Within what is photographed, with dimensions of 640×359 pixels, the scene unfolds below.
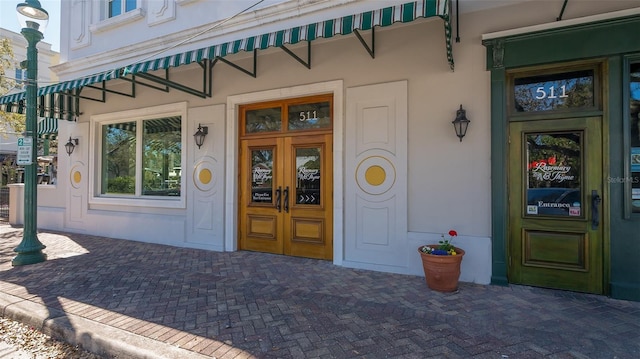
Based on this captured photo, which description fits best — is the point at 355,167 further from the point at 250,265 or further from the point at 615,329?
the point at 615,329

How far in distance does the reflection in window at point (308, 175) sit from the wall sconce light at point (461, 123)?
2262 mm

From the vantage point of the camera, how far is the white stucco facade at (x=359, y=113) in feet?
15.1

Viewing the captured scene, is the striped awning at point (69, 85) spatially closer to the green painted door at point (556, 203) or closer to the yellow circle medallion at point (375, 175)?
the yellow circle medallion at point (375, 175)

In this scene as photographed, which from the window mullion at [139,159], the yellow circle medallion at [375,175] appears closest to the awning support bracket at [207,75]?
the window mullion at [139,159]

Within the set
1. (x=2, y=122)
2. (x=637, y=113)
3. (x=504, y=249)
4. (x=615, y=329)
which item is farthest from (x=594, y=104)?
(x=2, y=122)

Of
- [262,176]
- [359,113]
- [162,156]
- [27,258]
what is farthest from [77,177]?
[359,113]

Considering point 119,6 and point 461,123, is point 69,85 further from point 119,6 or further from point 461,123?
point 461,123

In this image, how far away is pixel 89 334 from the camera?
3127 mm

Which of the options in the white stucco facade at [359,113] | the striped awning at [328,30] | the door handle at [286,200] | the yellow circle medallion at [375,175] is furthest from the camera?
the door handle at [286,200]

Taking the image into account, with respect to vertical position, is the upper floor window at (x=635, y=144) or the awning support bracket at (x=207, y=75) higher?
the awning support bracket at (x=207, y=75)

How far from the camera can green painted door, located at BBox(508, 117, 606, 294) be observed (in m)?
4.19

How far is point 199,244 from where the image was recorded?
21.9 ft

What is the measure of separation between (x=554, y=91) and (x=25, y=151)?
8.17 metres

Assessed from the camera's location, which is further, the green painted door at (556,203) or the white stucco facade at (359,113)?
the white stucco facade at (359,113)
